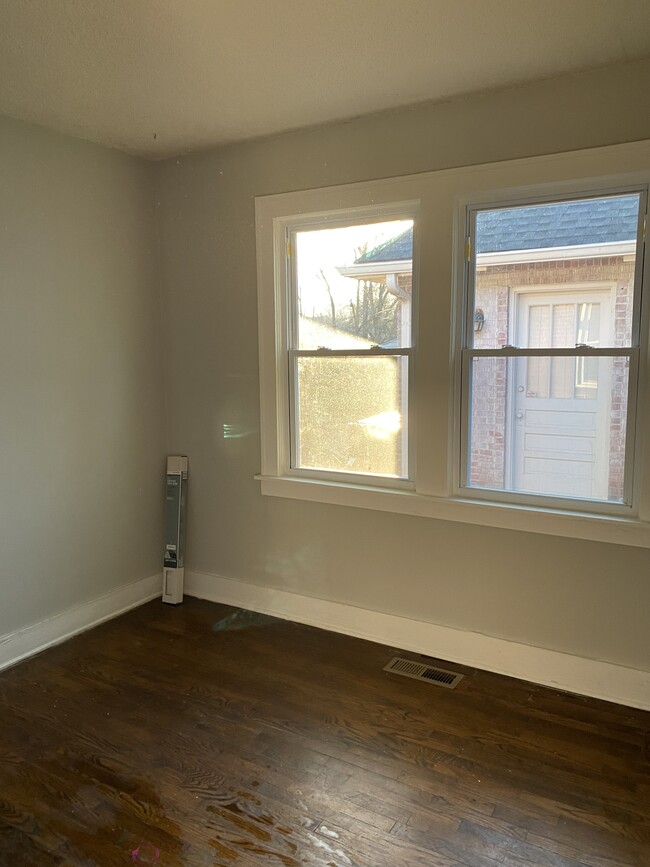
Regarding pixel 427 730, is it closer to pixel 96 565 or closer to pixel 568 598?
pixel 568 598

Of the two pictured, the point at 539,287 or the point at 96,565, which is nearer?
the point at 539,287

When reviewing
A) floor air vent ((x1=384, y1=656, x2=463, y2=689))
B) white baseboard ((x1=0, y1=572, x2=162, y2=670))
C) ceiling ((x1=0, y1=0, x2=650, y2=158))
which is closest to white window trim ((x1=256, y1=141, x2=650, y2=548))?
ceiling ((x1=0, y1=0, x2=650, y2=158))

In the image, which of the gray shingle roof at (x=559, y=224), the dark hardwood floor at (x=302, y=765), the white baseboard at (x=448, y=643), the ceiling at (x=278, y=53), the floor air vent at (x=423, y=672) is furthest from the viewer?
the floor air vent at (x=423, y=672)

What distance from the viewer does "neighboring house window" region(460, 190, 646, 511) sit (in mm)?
2566

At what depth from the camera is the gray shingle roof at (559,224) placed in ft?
8.32

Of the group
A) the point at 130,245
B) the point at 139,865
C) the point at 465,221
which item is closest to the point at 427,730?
the point at 139,865

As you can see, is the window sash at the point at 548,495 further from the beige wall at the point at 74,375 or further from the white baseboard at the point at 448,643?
the beige wall at the point at 74,375

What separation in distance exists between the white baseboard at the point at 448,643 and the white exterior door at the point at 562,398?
75 centimetres

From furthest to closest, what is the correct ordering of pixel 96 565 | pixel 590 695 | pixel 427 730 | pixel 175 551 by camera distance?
pixel 175 551 → pixel 96 565 → pixel 590 695 → pixel 427 730

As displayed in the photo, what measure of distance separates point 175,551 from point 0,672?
1106mm

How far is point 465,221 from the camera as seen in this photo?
2.82 m

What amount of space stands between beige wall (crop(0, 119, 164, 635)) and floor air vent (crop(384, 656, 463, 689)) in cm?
167

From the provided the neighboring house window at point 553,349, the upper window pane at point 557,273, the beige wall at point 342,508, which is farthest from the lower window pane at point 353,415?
the upper window pane at point 557,273

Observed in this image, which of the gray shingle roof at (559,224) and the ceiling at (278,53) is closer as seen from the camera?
the ceiling at (278,53)
